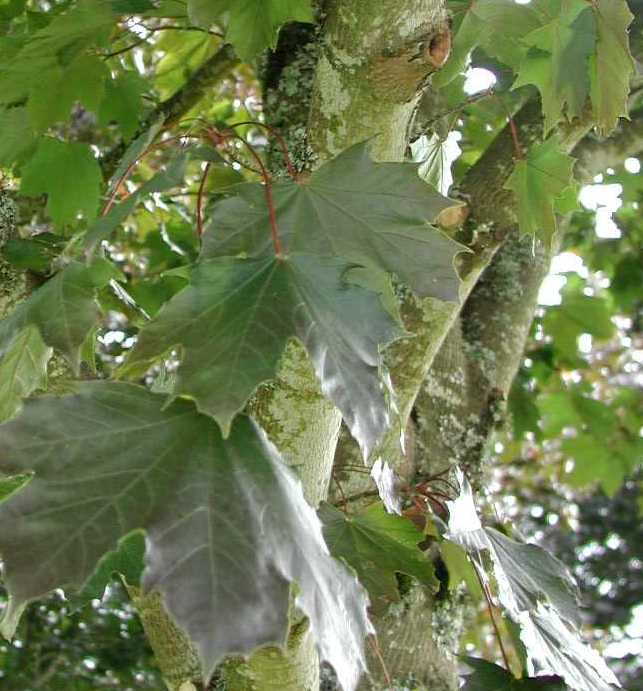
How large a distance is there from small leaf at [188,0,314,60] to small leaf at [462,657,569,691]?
26.9 inches

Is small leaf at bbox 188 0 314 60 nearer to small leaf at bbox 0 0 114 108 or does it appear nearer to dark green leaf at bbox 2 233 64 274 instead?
small leaf at bbox 0 0 114 108

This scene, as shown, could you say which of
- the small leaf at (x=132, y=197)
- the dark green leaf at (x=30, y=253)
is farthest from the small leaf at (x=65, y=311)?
the dark green leaf at (x=30, y=253)

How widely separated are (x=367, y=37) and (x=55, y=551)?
1.85 ft

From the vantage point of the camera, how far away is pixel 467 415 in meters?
1.54

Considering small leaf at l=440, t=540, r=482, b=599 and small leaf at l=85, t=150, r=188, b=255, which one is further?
small leaf at l=440, t=540, r=482, b=599

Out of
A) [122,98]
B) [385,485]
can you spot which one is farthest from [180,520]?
[122,98]

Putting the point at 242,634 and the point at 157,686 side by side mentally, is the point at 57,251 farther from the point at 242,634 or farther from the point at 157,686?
the point at 157,686

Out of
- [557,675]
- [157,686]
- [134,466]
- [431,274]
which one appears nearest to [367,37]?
[431,274]

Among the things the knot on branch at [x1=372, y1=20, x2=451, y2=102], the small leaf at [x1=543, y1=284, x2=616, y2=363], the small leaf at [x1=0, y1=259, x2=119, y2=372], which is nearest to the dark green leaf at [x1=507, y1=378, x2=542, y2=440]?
the small leaf at [x1=543, y1=284, x2=616, y2=363]

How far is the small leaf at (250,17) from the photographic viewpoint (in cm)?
103

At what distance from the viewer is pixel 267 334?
2.25ft

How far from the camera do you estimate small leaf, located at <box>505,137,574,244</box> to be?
112 centimetres

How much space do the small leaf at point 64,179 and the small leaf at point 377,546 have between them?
66 centimetres

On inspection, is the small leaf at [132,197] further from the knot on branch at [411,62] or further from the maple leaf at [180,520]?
→ the knot on branch at [411,62]
